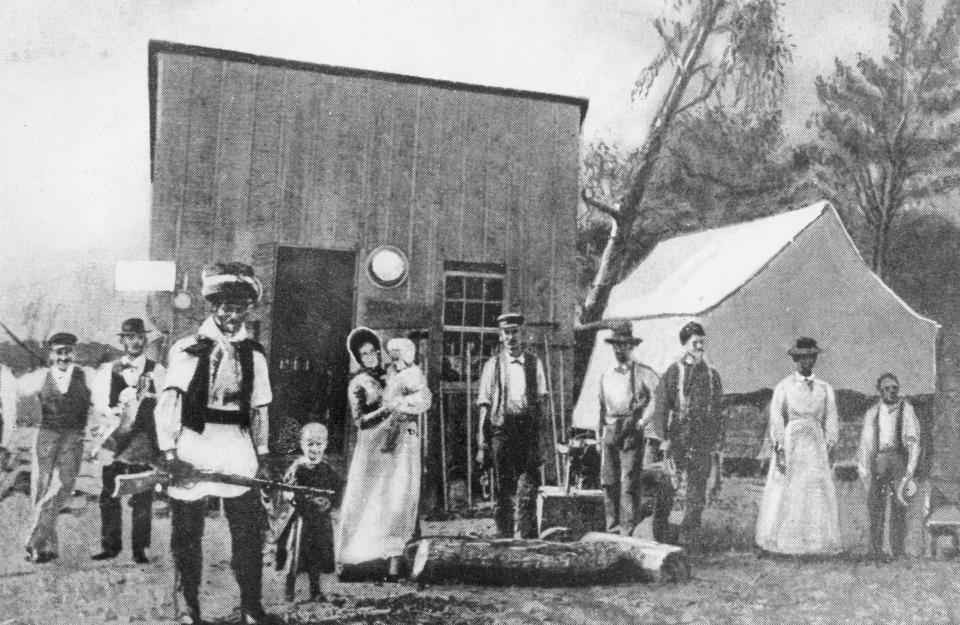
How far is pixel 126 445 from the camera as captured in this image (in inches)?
162

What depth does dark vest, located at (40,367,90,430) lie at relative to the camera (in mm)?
4121

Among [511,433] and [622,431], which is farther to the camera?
[622,431]

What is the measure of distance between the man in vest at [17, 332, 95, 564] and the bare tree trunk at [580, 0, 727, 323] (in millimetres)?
3061

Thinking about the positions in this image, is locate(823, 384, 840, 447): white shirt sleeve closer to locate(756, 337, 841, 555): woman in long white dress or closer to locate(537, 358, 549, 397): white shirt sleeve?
locate(756, 337, 841, 555): woman in long white dress

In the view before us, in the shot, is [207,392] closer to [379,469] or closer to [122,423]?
[122,423]

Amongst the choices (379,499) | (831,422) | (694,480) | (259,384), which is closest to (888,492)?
(831,422)

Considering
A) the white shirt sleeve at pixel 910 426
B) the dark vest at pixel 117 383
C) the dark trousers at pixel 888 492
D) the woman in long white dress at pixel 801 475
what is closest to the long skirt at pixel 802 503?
the woman in long white dress at pixel 801 475

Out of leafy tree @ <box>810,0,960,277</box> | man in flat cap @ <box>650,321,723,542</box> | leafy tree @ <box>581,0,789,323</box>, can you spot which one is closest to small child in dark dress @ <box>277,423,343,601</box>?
man in flat cap @ <box>650,321,723,542</box>

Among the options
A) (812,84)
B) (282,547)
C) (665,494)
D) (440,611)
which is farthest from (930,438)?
(282,547)

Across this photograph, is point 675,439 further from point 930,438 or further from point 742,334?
point 930,438

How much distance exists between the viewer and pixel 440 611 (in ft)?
13.4

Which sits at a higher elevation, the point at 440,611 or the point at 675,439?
the point at 675,439

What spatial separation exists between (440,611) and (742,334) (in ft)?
8.32

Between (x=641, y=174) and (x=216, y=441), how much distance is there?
3194 millimetres
